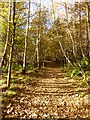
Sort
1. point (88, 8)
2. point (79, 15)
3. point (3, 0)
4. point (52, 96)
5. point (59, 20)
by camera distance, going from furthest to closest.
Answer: point (59, 20) → point (79, 15) → point (3, 0) → point (88, 8) → point (52, 96)

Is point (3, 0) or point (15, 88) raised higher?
point (3, 0)

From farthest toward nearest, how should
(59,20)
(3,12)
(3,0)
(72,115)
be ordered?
(59,20) → (3,12) → (3,0) → (72,115)

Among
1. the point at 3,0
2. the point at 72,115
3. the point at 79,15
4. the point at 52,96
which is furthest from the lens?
the point at 79,15

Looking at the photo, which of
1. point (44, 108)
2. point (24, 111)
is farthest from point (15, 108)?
point (44, 108)

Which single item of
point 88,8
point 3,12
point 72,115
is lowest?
point 72,115

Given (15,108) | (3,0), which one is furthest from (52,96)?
(3,0)

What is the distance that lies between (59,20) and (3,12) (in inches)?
301

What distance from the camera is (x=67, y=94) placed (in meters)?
7.36

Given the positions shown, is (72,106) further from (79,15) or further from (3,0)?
(79,15)

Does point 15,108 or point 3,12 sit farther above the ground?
point 3,12

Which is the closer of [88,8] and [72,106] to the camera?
[72,106]

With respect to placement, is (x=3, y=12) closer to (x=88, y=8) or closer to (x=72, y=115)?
(x=88, y=8)

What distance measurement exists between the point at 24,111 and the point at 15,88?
2625 millimetres

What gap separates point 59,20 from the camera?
18.6 meters
